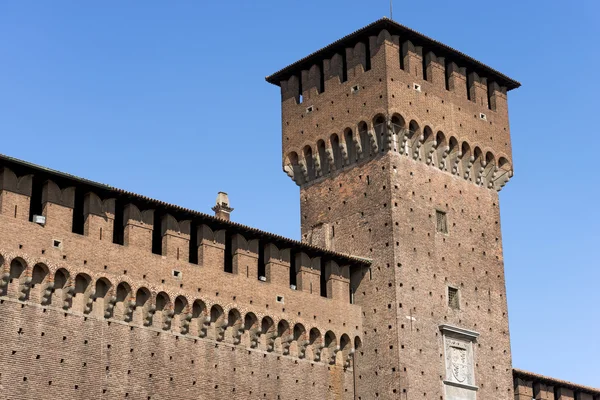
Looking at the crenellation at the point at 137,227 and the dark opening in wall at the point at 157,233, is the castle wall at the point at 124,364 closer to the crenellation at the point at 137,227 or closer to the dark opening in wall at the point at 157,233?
the crenellation at the point at 137,227

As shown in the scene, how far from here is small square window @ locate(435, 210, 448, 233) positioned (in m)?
25.0

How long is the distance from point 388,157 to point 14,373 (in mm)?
10203

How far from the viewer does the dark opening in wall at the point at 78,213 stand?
20.2m

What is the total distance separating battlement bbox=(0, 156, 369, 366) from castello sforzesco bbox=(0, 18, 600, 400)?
1.3 inches

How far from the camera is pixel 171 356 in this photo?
66.8ft

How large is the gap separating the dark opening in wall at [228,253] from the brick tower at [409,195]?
11.3 feet

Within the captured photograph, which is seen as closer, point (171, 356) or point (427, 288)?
point (171, 356)

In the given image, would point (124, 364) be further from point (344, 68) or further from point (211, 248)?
point (344, 68)

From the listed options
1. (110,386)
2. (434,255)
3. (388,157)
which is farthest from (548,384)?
(110,386)

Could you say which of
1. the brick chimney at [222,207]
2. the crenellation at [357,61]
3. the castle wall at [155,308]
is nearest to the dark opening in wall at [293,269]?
the castle wall at [155,308]

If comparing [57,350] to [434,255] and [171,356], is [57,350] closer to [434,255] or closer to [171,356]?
[171,356]

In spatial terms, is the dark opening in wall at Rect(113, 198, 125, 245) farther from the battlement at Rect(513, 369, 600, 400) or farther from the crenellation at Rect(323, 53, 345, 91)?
the battlement at Rect(513, 369, 600, 400)

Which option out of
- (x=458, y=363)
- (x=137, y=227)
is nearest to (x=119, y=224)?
(x=137, y=227)

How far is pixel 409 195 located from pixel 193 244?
545 cm
